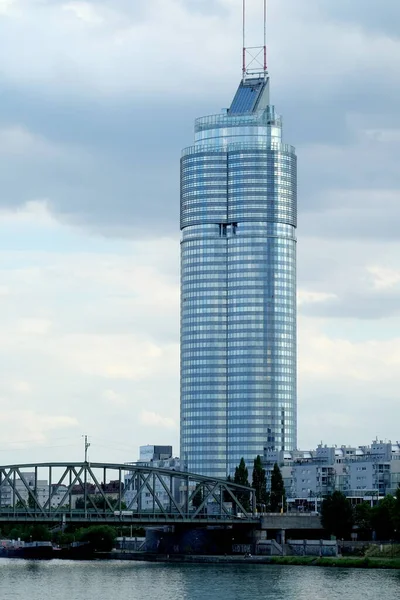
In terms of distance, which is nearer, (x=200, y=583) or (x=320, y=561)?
(x=200, y=583)

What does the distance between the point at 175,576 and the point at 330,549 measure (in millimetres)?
34575

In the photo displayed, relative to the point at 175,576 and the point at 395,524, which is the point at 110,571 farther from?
the point at 395,524

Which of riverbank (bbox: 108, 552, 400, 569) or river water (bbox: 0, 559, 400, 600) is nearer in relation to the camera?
river water (bbox: 0, 559, 400, 600)

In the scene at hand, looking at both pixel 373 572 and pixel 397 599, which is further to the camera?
pixel 373 572

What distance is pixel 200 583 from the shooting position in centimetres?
15888

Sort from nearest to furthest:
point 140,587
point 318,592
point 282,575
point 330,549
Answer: point 318,592 < point 140,587 < point 282,575 < point 330,549

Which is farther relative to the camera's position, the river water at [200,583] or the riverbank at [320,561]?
the riverbank at [320,561]

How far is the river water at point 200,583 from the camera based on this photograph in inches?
5591

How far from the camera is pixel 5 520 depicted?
196125 millimetres

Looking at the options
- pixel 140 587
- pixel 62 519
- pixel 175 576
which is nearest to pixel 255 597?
pixel 140 587

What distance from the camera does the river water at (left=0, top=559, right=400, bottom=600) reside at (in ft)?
466

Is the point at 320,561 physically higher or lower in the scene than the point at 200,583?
higher

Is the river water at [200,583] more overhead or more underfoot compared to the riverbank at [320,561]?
more underfoot

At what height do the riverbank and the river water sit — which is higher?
the riverbank
